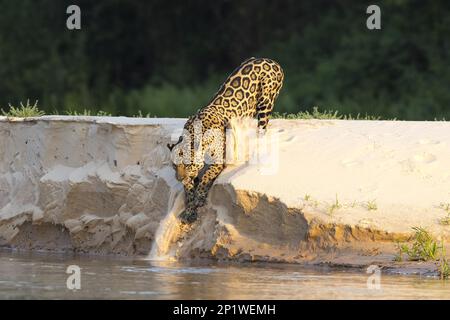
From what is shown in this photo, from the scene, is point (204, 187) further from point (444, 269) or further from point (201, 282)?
point (444, 269)

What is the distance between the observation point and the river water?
1253cm

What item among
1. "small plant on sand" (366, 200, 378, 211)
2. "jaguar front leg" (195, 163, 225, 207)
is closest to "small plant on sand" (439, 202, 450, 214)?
"small plant on sand" (366, 200, 378, 211)

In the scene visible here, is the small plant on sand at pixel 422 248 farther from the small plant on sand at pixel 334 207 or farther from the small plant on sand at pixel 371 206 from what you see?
the small plant on sand at pixel 334 207

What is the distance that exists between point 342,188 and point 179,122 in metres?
2.55

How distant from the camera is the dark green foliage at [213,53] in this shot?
32.8 m

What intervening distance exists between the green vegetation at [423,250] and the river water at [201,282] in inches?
17.1

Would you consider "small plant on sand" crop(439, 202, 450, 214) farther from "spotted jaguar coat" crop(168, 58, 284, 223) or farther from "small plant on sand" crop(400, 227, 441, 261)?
"spotted jaguar coat" crop(168, 58, 284, 223)

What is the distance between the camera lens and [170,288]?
42.4ft

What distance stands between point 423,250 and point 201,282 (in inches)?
90.6

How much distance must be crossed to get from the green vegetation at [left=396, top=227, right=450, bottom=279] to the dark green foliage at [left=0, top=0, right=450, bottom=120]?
1590cm

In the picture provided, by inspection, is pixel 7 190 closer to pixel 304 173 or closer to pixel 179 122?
pixel 179 122

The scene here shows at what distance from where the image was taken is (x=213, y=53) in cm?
3994

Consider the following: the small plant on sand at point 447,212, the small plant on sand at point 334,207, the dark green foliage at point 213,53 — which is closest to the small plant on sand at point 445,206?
the small plant on sand at point 447,212
